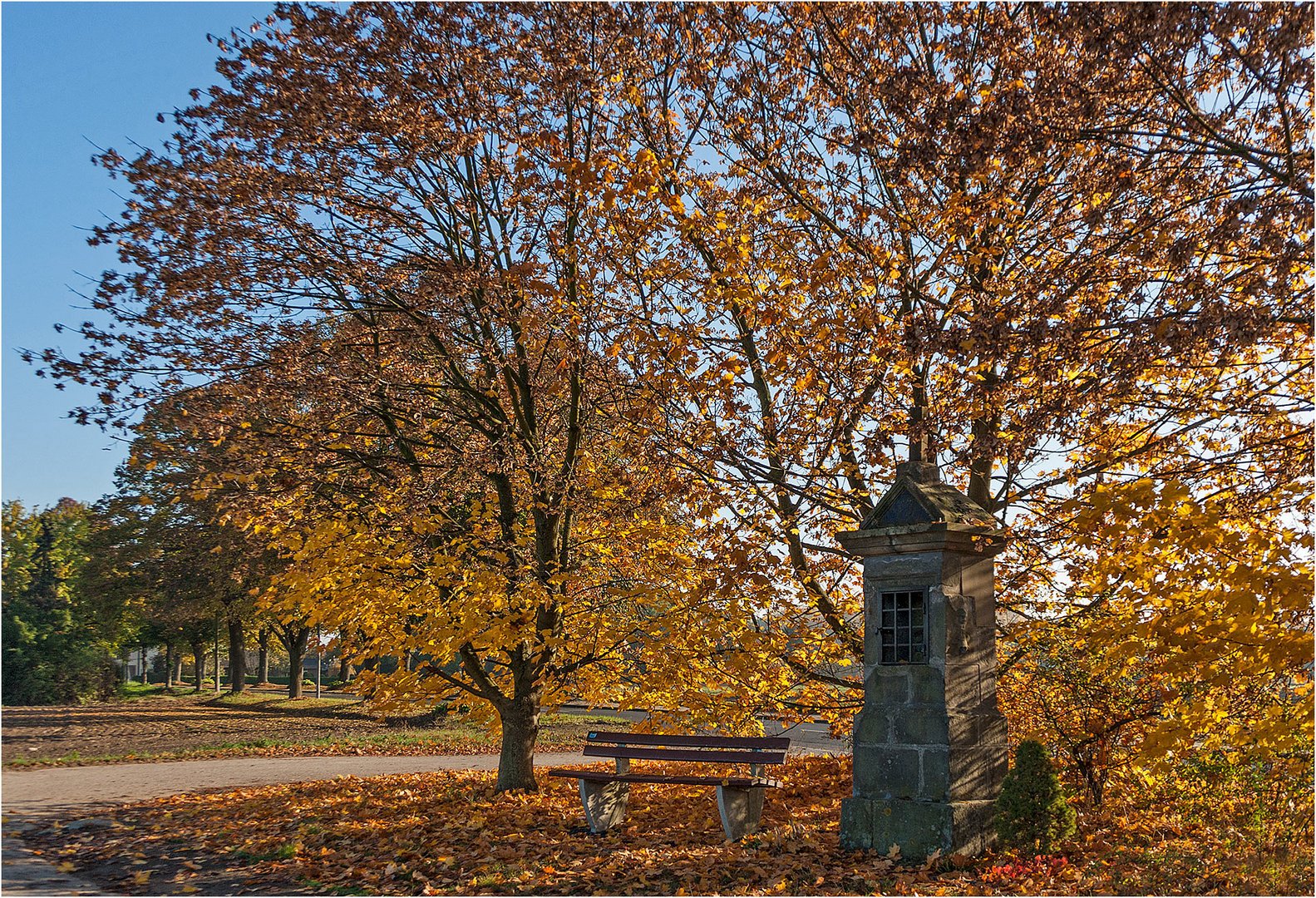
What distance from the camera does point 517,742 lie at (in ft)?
34.1

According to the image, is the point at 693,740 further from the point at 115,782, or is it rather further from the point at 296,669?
the point at 296,669

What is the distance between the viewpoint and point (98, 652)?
29156 millimetres

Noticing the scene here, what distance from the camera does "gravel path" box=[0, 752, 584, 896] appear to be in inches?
287

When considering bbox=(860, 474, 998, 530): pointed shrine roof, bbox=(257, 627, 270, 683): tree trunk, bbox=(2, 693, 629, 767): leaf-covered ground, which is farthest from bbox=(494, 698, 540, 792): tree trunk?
bbox=(257, 627, 270, 683): tree trunk

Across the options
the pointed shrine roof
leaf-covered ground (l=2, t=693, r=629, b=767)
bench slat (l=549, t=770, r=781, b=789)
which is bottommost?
leaf-covered ground (l=2, t=693, r=629, b=767)

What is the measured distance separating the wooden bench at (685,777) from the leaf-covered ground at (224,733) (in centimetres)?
779

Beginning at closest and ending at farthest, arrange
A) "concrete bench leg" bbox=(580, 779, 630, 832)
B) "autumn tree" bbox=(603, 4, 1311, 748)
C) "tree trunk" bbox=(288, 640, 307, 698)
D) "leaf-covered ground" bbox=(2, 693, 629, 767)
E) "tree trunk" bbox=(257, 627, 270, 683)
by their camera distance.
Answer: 1. "autumn tree" bbox=(603, 4, 1311, 748)
2. "concrete bench leg" bbox=(580, 779, 630, 832)
3. "leaf-covered ground" bbox=(2, 693, 629, 767)
4. "tree trunk" bbox=(288, 640, 307, 698)
5. "tree trunk" bbox=(257, 627, 270, 683)

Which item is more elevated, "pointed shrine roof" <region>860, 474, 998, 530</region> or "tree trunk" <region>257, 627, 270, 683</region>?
"pointed shrine roof" <region>860, 474, 998, 530</region>

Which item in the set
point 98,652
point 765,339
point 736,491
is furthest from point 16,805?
point 98,652

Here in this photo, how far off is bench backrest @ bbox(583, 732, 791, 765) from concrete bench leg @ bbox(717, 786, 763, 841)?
249 mm

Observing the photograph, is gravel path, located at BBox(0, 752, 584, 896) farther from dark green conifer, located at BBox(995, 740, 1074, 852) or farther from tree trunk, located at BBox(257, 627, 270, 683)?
tree trunk, located at BBox(257, 627, 270, 683)

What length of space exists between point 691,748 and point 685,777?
68 cm

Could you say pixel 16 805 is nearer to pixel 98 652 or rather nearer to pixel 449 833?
pixel 449 833

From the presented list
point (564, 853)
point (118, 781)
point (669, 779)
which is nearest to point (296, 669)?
point (118, 781)
